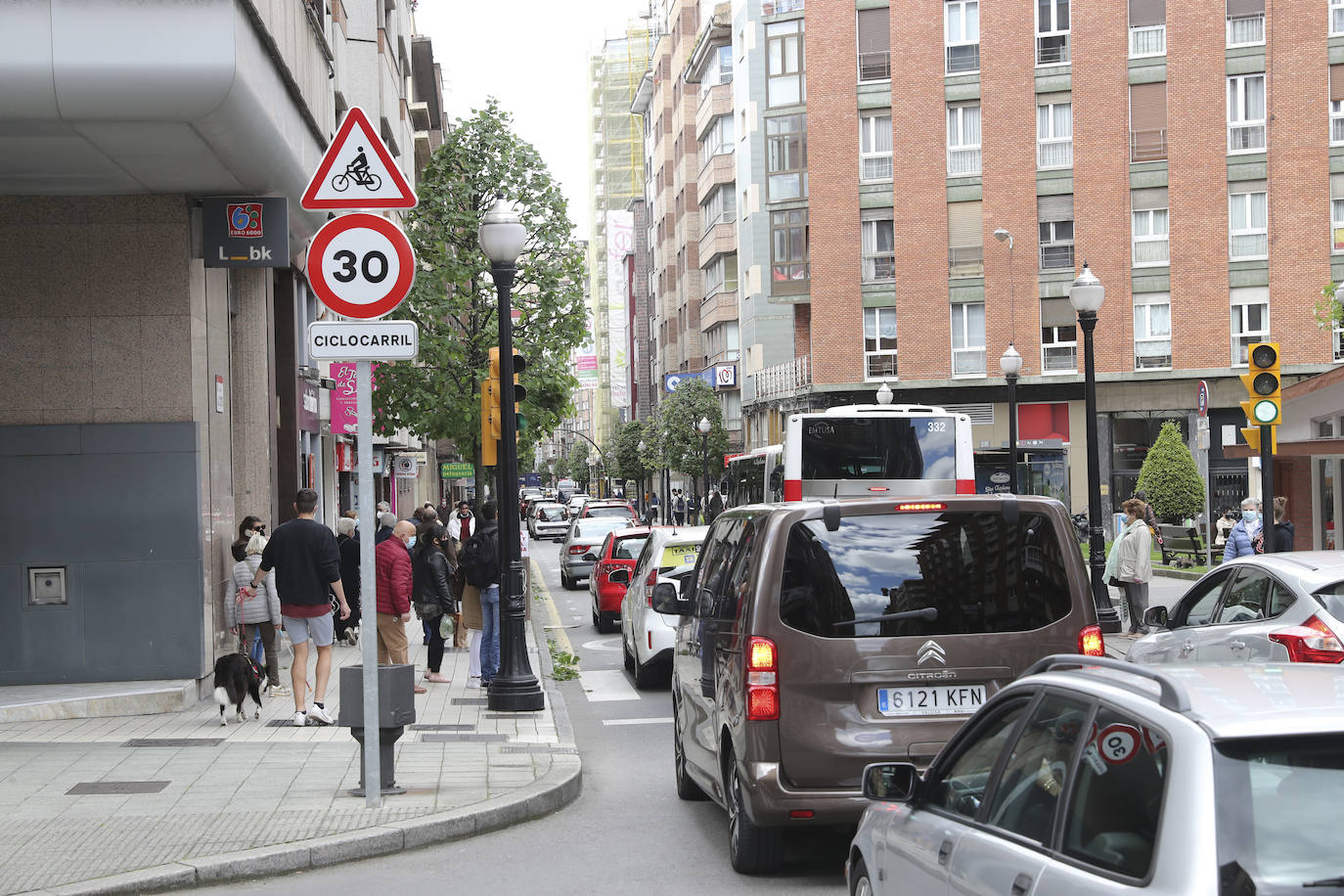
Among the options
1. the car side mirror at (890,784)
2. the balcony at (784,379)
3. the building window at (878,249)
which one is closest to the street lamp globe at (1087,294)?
the car side mirror at (890,784)

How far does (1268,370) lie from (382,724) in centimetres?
990

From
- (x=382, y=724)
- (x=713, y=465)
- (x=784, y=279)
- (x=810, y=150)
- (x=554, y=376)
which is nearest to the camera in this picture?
(x=382, y=724)

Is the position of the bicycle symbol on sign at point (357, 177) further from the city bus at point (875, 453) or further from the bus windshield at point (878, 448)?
the bus windshield at point (878, 448)

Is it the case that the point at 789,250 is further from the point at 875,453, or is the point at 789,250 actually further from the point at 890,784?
the point at 890,784

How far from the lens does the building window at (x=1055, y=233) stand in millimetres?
47250

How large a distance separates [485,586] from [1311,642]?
327 inches

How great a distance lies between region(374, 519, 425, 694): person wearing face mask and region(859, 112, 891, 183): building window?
3650 cm

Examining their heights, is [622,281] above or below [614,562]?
above

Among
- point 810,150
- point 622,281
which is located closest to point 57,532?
point 810,150

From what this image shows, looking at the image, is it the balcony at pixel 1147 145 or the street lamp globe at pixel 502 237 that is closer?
the street lamp globe at pixel 502 237

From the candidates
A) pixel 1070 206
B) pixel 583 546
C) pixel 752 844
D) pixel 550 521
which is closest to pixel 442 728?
pixel 752 844

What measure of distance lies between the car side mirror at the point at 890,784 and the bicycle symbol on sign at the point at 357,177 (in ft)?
17.4

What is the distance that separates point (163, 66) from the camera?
33.8ft

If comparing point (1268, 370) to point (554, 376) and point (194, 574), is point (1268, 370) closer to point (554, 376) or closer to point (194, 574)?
point (194, 574)
